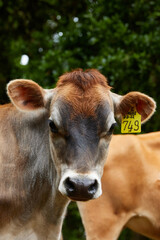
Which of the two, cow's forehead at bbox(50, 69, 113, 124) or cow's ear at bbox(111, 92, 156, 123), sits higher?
cow's forehead at bbox(50, 69, 113, 124)

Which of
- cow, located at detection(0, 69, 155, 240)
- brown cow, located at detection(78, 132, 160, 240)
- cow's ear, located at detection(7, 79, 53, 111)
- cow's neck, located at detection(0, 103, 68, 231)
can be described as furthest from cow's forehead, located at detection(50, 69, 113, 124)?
brown cow, located at detection(78, 132, 160, 240)

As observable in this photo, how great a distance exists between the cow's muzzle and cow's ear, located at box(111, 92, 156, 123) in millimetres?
1035

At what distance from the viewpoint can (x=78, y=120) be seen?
4035 mm

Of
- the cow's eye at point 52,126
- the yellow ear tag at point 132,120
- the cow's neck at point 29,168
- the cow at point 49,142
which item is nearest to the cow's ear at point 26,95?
the cow at point 49,142

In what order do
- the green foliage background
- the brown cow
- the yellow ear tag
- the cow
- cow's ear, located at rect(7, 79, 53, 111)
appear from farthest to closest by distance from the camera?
the green foliage background → the brown cow → the yellow ear tag → cow's ear, located at rect(7, 79, 53, 111) → the cow

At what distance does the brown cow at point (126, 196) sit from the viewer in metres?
6.21

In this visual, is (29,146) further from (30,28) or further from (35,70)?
(30,28)

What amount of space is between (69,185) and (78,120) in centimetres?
55

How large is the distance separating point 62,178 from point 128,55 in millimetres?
4363

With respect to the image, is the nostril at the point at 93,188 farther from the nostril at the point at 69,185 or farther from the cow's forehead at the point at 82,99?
the cow's forehead at the point at 82,99

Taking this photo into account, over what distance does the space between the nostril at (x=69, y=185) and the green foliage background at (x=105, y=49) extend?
408 cm

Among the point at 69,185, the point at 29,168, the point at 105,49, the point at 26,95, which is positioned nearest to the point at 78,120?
the point at 69,185

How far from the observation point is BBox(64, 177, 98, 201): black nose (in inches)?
146

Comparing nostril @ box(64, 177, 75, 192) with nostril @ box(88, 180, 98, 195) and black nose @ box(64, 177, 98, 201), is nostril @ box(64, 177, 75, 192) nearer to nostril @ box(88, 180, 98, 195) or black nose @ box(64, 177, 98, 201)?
black nose @ box(64, 177, 98, 201)
